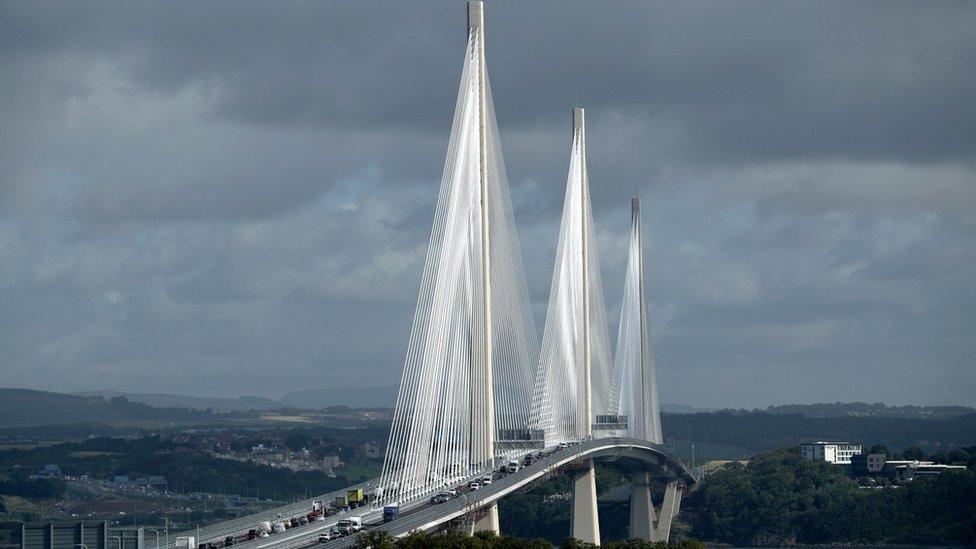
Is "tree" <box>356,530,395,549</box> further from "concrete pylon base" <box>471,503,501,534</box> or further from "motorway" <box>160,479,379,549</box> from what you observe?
"concrete pylon base" <box>471,503,501,534</box>

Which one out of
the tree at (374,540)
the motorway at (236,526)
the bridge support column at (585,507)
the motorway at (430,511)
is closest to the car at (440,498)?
the motorway at (430,511)

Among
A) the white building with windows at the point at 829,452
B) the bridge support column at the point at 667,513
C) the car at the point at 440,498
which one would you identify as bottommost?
the bridge support column at the point at 667,513

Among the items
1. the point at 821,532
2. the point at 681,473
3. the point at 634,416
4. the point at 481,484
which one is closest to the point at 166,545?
the point at 481,484

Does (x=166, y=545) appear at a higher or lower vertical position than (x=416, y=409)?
lower

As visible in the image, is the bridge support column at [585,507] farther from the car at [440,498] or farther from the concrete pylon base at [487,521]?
the car at [440,498]

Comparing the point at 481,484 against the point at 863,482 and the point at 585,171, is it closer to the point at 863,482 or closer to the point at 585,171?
the point at 585,171

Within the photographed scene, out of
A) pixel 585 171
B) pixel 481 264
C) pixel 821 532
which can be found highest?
pixel 585 171

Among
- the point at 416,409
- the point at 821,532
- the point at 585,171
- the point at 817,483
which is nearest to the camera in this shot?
the point at 416,409
